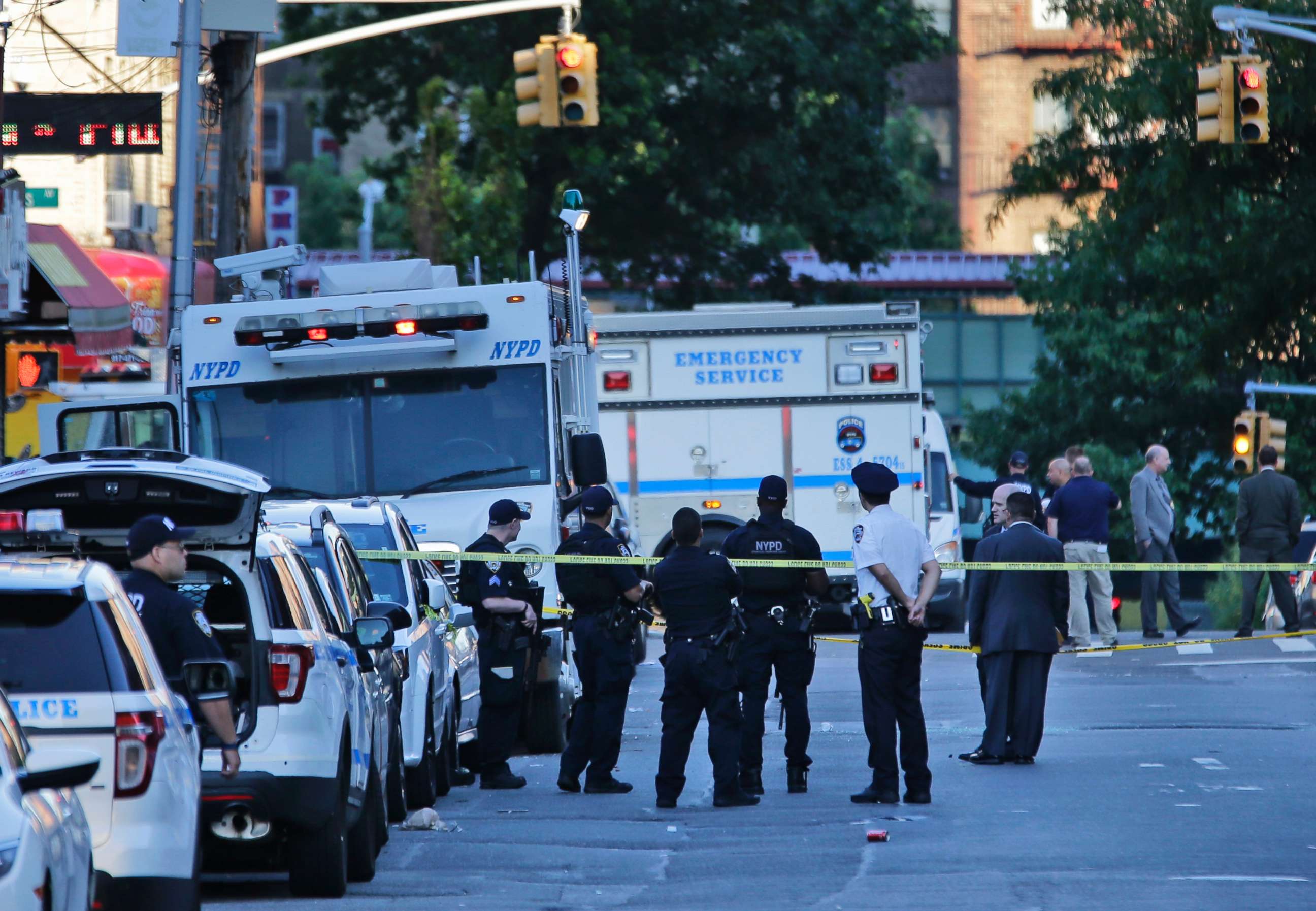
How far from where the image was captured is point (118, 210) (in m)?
29.3

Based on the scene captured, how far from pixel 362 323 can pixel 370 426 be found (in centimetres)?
68

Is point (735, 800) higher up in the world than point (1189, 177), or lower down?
lower down

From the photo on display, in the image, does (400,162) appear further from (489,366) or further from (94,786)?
(94,786)

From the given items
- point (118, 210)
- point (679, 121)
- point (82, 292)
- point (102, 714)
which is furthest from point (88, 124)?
point (679, 121)

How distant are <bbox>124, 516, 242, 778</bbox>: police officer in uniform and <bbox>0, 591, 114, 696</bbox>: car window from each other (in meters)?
1.32

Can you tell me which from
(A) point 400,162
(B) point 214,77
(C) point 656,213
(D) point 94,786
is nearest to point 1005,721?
(D) point 94,786

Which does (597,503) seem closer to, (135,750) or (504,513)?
(504,513)

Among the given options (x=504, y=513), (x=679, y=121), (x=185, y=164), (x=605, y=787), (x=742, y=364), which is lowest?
(x=605, y=787)

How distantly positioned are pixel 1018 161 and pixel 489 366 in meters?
12.4

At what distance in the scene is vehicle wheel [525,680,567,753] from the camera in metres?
14.6

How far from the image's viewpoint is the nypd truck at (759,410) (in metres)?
22.8

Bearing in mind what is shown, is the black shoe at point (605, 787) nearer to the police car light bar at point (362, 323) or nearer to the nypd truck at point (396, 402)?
the nypd truck at point (396, 402)

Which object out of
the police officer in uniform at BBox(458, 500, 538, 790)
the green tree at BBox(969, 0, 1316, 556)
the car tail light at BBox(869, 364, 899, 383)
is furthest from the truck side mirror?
the green tree at BBox(969, 0, 1316, 556)

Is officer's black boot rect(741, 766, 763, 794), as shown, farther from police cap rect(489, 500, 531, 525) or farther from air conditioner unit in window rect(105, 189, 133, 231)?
air conditioner unit in window rect(105, 189, 133, 231)
